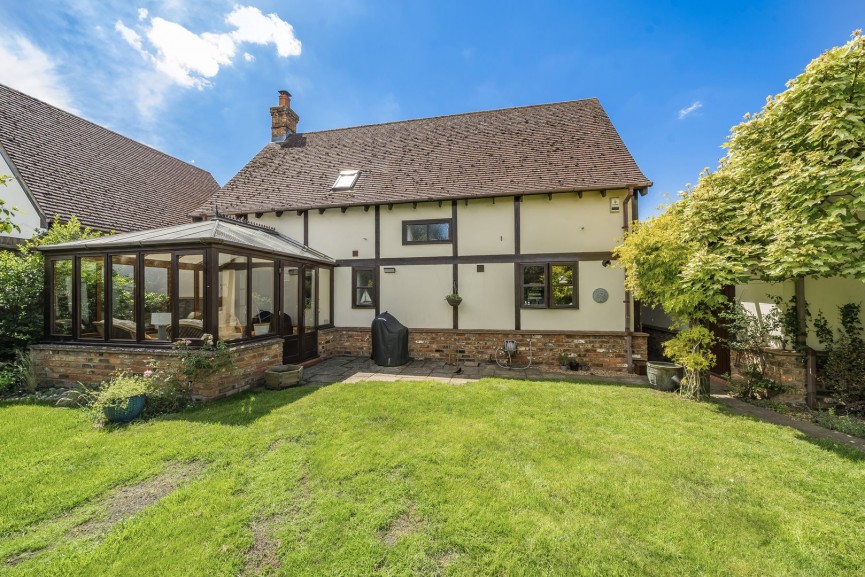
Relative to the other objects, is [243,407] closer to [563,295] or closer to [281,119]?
[563,295]

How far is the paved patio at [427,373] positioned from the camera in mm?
7312

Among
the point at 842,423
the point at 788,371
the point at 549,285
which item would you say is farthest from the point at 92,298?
the point at 788,371

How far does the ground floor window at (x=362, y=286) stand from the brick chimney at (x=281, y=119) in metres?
8.37

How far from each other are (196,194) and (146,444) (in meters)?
15.1

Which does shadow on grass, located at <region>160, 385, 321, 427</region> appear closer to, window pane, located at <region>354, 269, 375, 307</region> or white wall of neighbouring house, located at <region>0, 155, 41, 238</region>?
window pane, located at <region>354, 269, 375, 307</region>

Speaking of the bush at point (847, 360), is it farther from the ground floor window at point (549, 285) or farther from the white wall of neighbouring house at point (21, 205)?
the white wall of neighbouring house at point (21, 205)

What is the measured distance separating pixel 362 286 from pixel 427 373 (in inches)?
145

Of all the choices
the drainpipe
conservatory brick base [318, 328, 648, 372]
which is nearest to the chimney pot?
conservatory brick base [318, 328, 648, 372]

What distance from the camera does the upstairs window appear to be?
372 inches

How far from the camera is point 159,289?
612 centimetres

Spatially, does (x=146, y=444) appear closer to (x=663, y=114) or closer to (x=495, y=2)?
(x=495, y=2)

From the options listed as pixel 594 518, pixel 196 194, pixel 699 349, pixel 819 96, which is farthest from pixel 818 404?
pixel 196 194

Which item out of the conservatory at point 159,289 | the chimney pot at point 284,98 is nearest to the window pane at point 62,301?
the conservatory at point 159,289

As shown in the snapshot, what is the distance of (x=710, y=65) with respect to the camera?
344 inches
